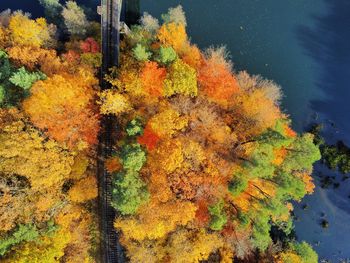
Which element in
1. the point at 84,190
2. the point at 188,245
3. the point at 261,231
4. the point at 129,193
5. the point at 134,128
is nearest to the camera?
the point at 129,193

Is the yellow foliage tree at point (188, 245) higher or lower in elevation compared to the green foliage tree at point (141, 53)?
lower

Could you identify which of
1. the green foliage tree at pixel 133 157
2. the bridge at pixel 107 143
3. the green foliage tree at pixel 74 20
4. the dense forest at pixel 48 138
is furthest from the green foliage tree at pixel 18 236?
the green foliage tree at pixel 74 20

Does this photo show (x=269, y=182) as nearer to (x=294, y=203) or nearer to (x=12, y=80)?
(x=294, y=203)

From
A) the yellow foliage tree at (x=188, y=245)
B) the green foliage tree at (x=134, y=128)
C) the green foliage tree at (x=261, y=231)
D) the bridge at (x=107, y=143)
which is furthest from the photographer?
the bridge at (x=107, y=143)

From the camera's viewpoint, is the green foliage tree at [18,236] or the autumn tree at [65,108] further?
the green foliage tree at [18,236]

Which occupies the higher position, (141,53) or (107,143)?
(141,53)

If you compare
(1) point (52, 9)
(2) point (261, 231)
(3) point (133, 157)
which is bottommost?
(2) point (261, 231)

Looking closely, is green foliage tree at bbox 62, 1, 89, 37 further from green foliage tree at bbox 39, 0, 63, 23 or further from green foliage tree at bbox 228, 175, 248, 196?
green foliage tree at bbox 228, 175, 248, 196

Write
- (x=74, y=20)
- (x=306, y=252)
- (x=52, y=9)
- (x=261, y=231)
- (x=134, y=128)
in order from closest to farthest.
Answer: (x=134, y=128), (x=261, y=231), (x=74, y=20), (x=52, y=9), (x=306, y=252)

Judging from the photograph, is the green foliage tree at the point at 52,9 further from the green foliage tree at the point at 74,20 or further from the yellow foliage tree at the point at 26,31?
the yellow foliage tree at the point at 26,31

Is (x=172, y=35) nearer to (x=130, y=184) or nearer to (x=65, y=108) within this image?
(x=65, y=108)

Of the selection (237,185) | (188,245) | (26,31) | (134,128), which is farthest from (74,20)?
(188,245)
